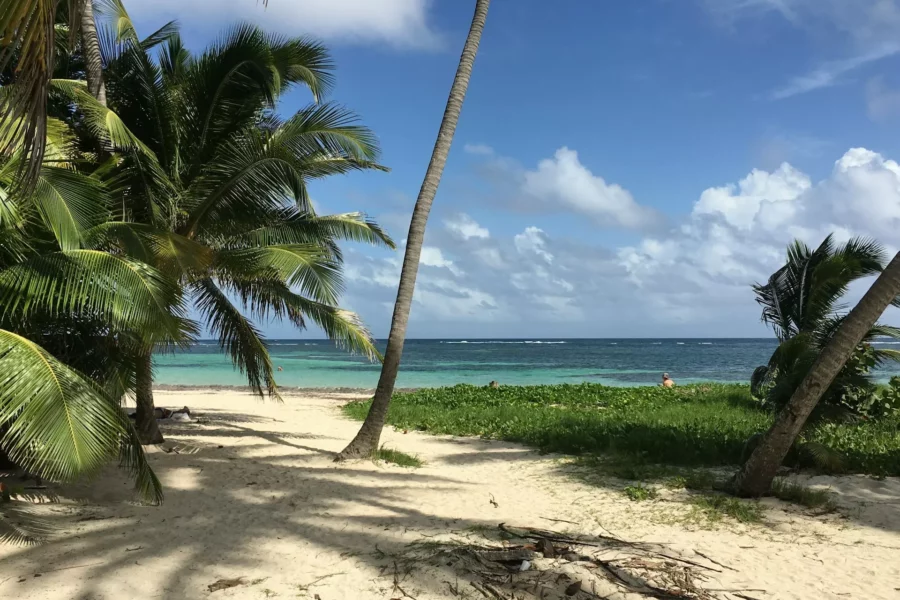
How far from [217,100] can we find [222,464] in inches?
199

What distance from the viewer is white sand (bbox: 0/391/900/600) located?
4359mm

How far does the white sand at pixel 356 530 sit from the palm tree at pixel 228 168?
207 cm

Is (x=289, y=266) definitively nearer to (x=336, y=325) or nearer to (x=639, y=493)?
(x=336, y=325)

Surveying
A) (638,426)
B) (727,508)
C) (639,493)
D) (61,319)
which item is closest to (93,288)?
(61,319)

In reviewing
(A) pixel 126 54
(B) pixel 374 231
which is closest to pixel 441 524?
(B) pixel 374 231

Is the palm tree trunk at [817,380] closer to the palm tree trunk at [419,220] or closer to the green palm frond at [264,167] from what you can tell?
the palm tree trunk at [419,220]

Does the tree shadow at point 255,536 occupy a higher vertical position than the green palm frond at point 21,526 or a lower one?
lower

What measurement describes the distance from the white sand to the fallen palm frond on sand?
0.29 ft

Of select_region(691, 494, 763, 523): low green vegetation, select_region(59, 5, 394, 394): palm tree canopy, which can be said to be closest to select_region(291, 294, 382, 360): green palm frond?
select_region(59, 5, 394, 394): palm tree canopy

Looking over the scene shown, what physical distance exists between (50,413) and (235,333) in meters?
4.78

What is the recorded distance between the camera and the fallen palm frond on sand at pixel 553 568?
4090mm

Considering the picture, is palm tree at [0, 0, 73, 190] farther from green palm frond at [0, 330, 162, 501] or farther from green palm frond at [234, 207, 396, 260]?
green palm frond at [234, 207, 396, 260]

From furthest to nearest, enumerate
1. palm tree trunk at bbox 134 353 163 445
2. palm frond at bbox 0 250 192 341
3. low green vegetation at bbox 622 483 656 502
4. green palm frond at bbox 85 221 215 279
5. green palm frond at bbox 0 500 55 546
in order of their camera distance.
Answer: palm tree trunk at bbox 134 353 163 445
low green vegetation at bbox 622 483 656 502
green palm frond at bbox 85 221 215 279
green palm frond at bbox 0 500 55 546
palm frond at bbox 0 250 192 341

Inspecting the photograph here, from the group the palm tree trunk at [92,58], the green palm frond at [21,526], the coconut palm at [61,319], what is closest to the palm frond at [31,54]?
the coconut palm at [61,319]
